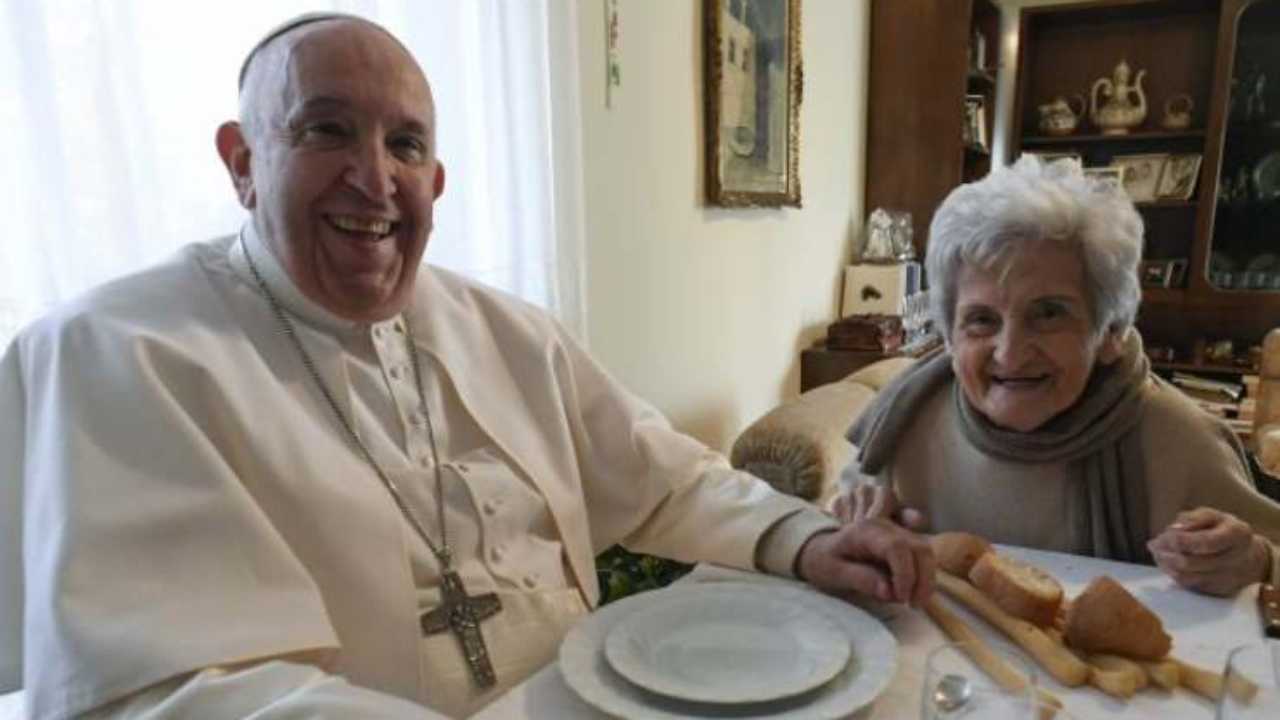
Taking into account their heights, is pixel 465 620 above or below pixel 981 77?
below

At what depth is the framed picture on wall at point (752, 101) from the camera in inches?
101

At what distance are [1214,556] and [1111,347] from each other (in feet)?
1.28

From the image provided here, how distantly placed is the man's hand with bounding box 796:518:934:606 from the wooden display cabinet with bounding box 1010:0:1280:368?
3518 millimetres

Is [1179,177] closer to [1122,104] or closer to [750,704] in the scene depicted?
[1122,104]

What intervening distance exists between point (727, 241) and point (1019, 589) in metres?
1.97

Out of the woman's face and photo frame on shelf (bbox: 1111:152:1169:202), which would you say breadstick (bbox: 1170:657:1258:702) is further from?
photo frame on shelf (bbox: 1111:152:1169:202)

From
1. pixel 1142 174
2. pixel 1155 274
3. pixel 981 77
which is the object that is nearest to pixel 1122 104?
pixel 1142 174

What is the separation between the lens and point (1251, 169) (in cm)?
372

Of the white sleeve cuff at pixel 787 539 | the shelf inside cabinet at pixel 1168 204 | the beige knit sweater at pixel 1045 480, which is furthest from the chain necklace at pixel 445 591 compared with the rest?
the shelf inside cabinet at pixel 1168 204

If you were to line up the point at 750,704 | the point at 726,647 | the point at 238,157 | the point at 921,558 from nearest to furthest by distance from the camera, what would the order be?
1. the point at 750,704
2. the point at 726,647
3. the point at 921,558
4. the point at 238,157

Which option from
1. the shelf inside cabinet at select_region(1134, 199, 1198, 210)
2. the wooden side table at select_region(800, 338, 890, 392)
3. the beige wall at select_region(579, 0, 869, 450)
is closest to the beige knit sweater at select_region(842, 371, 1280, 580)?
the beige wall at select_region(579, 0, 869, 450)

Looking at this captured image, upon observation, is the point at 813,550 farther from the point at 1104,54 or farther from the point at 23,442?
the point at 1104,54

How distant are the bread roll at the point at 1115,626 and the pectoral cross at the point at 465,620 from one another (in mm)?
644

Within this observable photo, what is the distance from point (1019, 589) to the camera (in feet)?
2.99
